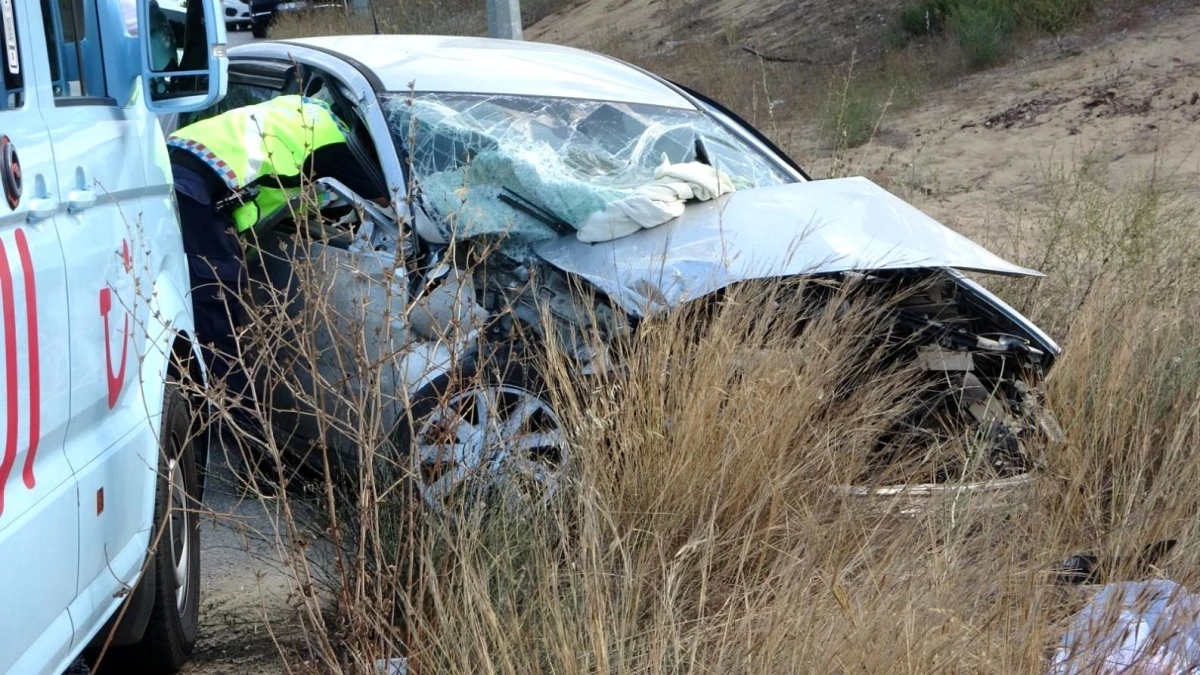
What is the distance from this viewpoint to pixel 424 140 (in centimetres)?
483

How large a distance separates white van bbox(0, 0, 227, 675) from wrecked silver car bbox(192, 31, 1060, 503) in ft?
1.76

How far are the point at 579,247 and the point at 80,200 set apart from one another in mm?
1975

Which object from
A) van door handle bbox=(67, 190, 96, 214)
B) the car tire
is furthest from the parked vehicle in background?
van door handle bbox=(67, 190, 96, 214)

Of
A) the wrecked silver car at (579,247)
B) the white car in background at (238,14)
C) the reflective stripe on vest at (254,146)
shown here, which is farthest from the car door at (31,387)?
the white car in background at (238,14)

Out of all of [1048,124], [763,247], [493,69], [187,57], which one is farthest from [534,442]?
[1048,124]

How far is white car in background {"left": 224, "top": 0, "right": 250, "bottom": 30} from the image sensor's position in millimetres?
22453

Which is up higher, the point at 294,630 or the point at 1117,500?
the point at 1117,500

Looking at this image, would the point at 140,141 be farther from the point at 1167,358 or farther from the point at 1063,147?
the point at 1063,147

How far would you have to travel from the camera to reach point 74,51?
9.91 ft

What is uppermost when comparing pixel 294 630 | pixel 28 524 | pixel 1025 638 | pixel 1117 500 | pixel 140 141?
pixel 140 141

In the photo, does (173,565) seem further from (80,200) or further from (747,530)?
(747,530)

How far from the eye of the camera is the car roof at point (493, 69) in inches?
203

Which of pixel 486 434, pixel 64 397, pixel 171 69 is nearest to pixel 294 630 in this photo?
pixel 486 434

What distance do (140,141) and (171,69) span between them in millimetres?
206
